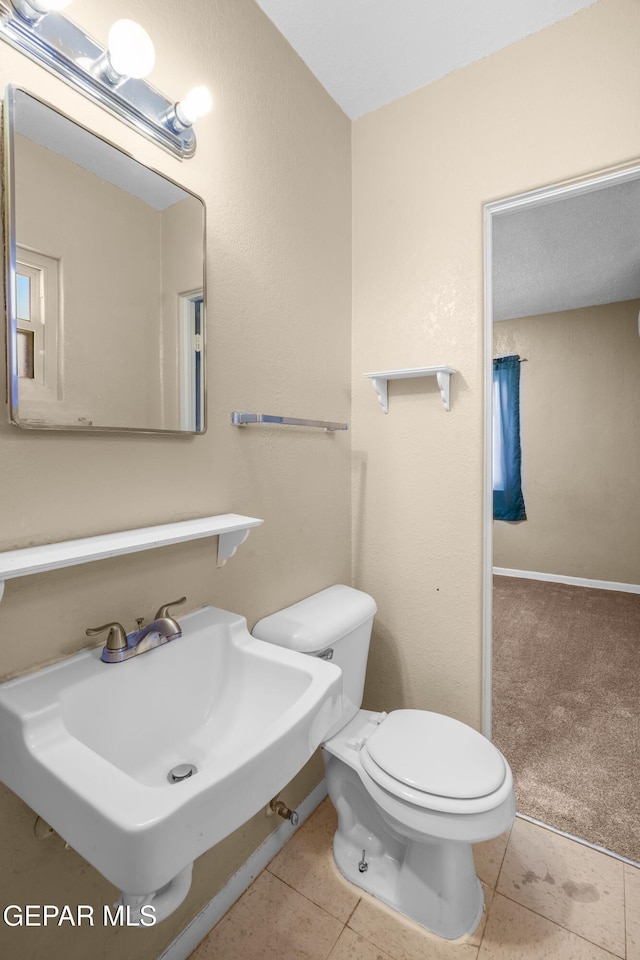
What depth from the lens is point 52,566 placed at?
0.75 m

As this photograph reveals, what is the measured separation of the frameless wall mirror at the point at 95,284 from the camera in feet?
2.75

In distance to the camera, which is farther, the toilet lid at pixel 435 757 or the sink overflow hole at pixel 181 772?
the toilet lid at pixel 435 757

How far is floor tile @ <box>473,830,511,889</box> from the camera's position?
4.56 ft

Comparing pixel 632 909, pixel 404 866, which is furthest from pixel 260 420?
pixel 632 909

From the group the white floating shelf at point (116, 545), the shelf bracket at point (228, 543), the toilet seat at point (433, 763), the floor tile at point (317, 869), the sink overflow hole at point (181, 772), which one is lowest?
the floor tile at point (317, 869)

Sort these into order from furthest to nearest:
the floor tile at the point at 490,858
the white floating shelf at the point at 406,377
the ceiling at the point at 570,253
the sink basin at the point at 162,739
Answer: the ceiling at the point at 570,253 → the white floating shelf at the point at 406,377 → the floor tile at the point at 490,858 → the sink basin at the point at 162,739

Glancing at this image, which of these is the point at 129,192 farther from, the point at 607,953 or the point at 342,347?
the point at 607,953

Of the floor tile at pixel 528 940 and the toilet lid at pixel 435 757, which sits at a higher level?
the toilet lid at pixel 435 757

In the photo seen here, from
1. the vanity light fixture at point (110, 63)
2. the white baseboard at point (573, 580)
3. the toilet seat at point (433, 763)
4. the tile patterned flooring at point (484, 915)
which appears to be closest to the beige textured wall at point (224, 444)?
the vanity light fixture at point (110, 63)

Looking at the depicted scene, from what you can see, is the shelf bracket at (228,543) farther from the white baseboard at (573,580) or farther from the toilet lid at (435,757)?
the white baseboard at (573,580)

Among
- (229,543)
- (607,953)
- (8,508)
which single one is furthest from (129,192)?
(607,953)

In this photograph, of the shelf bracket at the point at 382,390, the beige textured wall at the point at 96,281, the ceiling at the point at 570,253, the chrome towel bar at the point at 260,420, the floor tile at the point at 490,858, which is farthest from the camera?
the ceiling at the point at 570,253

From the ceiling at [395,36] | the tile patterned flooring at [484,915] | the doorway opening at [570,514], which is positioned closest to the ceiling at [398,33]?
the ceiling at [395,36]

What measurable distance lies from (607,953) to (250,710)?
1.12m
